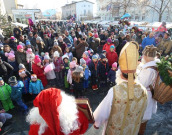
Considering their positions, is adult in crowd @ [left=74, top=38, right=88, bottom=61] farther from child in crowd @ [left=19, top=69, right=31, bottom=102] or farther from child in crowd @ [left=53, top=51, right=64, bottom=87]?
child in crowd @ [left=19, top=69, right=31, bottom=102]

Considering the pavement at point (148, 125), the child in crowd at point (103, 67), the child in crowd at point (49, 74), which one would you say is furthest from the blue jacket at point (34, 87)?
the child in crowd at point (103, 67)

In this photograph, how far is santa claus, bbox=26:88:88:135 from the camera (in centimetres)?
144

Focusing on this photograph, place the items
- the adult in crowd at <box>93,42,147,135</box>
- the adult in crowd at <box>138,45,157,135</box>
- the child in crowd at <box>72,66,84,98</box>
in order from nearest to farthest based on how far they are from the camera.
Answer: the adult in crowd at <box>93,42,147,135</box> < the adult in crowd at <box>138,45,157,135</box> < the child in crowd at <box>72,66,84,98</box>

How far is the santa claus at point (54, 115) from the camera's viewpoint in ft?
4.72

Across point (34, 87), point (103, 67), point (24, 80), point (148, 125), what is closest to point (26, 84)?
point (24, 80)

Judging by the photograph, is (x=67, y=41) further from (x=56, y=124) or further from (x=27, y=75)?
(x=56, y=124)

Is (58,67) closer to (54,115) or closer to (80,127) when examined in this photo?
(80,127)

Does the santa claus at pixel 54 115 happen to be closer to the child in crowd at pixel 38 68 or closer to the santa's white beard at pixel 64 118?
the santa's white beard at pixel 64 118

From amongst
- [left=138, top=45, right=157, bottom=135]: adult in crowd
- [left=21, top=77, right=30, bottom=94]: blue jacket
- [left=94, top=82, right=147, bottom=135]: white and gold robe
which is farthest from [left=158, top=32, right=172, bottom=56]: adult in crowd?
[left=21, top=77, right=30, bottom=94]: blue jacket

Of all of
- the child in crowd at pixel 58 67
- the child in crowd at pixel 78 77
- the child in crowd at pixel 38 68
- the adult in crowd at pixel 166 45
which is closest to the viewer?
the child in crowd at pixel 78 77

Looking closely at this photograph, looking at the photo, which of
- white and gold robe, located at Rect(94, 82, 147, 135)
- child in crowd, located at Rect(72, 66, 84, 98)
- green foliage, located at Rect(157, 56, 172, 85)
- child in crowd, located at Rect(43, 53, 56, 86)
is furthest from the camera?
child in crowd, located at Rect(43, 53, 56, 86)

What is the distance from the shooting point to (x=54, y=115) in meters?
1.45

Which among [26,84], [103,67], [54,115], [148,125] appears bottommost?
[148,125]

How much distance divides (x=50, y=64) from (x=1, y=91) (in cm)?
180
